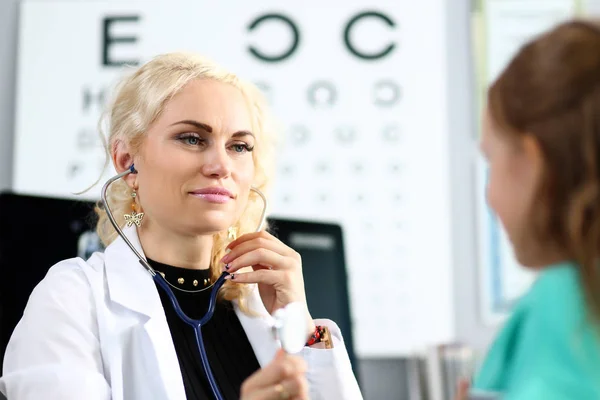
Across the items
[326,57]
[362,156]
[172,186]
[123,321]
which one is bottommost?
[123,321]

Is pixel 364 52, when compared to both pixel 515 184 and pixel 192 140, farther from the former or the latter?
pixel 515 184

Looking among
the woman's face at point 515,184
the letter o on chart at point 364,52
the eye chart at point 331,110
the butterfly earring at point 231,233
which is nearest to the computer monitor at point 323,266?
the butterfly earring at point 231,233

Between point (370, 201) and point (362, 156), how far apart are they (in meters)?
0.15


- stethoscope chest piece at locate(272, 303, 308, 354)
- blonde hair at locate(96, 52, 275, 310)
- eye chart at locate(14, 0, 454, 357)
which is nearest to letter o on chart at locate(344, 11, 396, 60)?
eye chart at locate(14, 0, 454, 357)

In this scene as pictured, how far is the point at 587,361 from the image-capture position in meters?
0.55

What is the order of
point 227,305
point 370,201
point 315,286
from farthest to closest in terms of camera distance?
point 370,201, point 315,286, point 227,305

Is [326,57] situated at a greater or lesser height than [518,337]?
greater

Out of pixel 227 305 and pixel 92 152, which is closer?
pixel 227 305

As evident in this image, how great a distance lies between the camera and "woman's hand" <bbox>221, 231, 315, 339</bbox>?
120 centimetres

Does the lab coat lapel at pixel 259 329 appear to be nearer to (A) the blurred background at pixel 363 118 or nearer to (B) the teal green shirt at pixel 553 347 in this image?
(B) the teal green shirt at pixel 553 347

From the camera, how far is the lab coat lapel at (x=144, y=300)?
1104mm

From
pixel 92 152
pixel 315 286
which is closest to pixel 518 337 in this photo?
pixel 315 286

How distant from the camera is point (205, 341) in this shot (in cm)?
123

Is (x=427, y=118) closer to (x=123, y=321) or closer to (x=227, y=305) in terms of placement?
(x=227, y=305)
